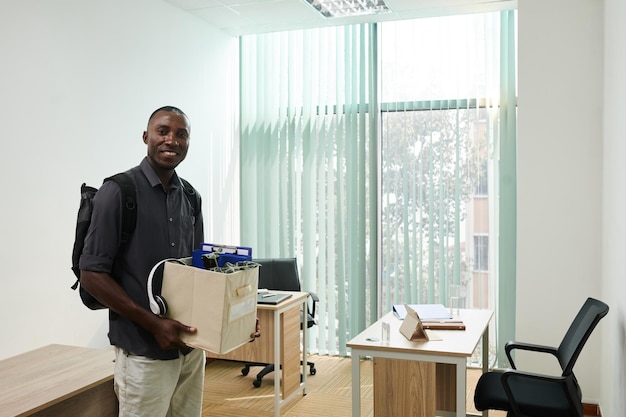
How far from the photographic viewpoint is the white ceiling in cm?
485

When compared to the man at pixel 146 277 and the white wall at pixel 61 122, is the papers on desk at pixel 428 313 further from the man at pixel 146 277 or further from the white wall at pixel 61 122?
the white wall at pixel 61 122

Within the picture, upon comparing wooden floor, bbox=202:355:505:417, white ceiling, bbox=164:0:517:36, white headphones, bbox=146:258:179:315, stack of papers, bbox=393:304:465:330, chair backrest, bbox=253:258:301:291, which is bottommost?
wooden floor, bbox=202:355:505:417

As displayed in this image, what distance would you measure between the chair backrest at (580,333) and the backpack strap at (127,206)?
6.96 feet

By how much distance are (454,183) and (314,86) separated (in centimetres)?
160

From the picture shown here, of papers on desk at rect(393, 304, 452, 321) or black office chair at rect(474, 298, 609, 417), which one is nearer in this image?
black office chair at rect(474, 298, 609, 417)

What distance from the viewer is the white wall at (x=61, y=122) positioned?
11.3 feet

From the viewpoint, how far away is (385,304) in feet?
18.0

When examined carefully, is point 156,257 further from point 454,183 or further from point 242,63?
point 242,63

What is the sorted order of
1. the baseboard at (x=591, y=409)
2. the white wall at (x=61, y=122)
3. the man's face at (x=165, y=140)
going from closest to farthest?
the man's face at (x=165, y=140) < the white wall at (x=61, y=122) < the baseboard at (x=591, y=409)

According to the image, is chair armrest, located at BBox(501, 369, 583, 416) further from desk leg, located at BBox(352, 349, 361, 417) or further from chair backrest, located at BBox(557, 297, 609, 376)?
desk leg, located at BBox(352, 349, 361, 417)

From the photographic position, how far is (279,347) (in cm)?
421

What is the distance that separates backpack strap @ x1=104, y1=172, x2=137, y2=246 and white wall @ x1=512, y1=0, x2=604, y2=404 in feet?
10.4

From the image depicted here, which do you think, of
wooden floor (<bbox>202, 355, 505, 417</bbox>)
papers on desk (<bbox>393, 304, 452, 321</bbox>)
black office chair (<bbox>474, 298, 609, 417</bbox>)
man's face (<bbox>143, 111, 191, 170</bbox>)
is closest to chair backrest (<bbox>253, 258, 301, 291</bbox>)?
wooden floor (<bbox>202, 355, 505, 417</bbox>)

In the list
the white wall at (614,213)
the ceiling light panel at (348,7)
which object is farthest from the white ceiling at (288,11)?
the white wall at (614,213)
